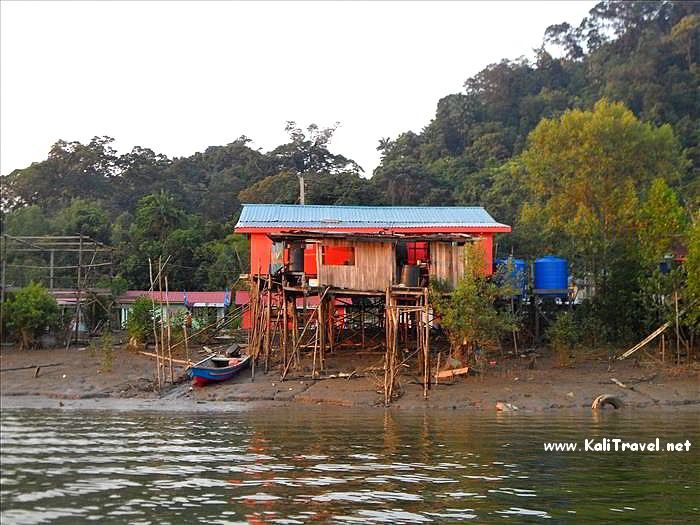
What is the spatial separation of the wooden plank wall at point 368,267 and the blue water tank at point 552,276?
23.8 ft

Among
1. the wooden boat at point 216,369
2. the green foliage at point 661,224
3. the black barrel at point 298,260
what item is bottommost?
the wooden boat at point 216,369

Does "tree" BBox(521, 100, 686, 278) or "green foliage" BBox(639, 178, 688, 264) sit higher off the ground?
"tree" BBox(521, 100, 686, 278)

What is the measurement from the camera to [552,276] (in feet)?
107

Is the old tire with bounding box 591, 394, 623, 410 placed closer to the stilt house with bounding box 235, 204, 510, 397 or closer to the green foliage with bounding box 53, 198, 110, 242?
the stilt house with bounding box 235, 204, 510, 397

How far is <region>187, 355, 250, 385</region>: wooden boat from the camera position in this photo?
2661cm

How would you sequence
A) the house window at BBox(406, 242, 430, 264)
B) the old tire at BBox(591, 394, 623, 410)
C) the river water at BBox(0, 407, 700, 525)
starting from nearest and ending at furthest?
the river water at BBox(0, 407, 700, 525) → the old tire at BBox(591, 394, 623, 410) → the house window at BBox(406, 242, 430, 264)

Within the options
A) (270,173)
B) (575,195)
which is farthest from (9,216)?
(575,195)

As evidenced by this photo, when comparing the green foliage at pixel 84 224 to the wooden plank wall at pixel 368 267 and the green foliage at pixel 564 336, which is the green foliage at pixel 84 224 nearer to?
the wooden plank wall at pixel 368 267

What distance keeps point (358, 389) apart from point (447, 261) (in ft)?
18.9

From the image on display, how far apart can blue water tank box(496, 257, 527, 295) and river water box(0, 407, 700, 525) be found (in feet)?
29.5

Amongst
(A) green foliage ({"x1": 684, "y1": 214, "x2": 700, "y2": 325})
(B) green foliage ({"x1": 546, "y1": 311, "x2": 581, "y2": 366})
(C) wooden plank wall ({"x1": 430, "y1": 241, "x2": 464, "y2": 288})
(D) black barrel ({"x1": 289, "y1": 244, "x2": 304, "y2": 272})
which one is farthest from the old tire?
(D) black barrel ({"x1": 289, "y1": 244, "x2": 304, "y2": 272})

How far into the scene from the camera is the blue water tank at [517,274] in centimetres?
2958

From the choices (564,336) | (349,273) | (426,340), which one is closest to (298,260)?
(349,273)

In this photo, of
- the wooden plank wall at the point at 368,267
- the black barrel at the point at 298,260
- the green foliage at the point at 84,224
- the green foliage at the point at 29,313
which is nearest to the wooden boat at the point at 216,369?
A: the black barrel at the point at 298,260
